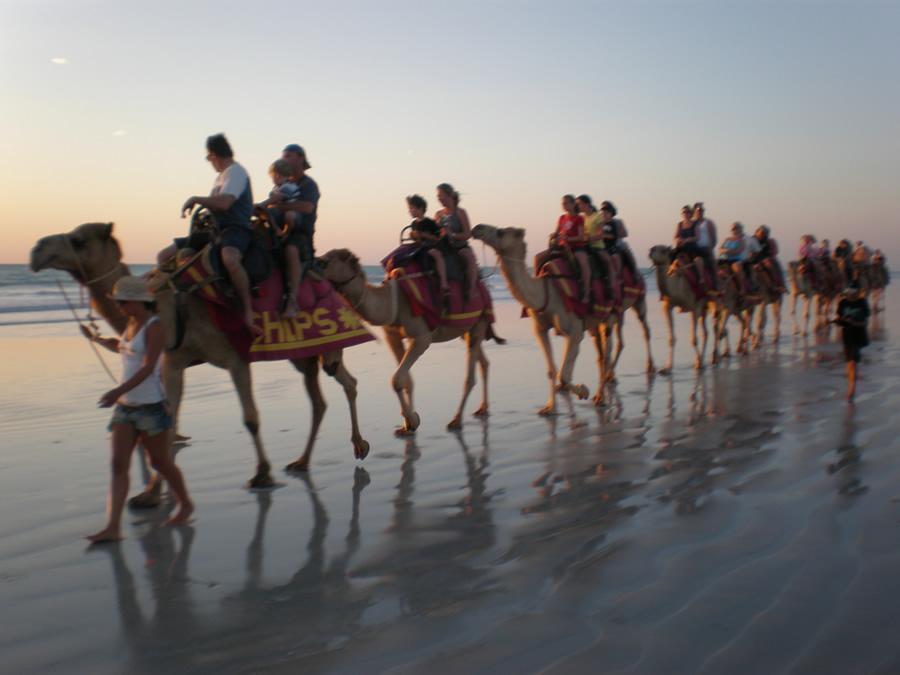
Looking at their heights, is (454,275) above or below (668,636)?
above

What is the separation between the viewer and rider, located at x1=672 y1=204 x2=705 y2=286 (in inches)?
686

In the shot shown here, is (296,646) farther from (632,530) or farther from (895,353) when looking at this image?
(895,353)

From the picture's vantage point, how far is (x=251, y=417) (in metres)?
7.77

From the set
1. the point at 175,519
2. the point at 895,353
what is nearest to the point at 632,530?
the point at 175,519

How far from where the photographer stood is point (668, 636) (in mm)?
4289

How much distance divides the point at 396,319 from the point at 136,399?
4.83 m

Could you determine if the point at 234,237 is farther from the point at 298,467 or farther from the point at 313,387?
the point at 298,467

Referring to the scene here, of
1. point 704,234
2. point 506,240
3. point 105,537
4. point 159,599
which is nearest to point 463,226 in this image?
point 506,240

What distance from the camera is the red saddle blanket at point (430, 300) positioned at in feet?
34.5

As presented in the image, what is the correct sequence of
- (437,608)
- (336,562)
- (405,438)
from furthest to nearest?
(405,438) → (336,562) → (437,608)

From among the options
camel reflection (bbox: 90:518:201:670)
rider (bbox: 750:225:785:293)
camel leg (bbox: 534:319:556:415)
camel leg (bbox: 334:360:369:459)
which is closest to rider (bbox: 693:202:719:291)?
rider (bbox: 750:225:785:293)

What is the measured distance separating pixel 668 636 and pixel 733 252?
57.2 feet

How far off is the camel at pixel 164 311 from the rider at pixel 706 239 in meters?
11.9

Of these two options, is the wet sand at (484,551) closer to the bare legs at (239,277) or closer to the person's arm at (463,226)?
the bare legs at (239,277)
